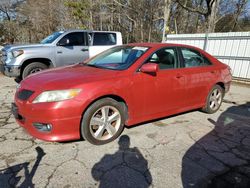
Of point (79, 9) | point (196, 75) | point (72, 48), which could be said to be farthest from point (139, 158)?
point (79, 9)

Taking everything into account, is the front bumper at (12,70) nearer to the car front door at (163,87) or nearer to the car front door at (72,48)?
the car front door at (72,48)

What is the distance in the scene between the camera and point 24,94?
9.99 feet

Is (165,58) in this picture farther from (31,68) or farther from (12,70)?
(12,70)

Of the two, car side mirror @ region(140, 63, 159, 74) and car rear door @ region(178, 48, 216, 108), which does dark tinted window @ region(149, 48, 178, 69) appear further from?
car side mirror @ region(140, 63, 159, 74)

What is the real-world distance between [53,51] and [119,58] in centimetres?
355

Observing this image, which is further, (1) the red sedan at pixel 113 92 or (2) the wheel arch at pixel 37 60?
(2) the wheel arch at pixel 37 60

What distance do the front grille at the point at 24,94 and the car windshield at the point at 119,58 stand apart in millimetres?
1282

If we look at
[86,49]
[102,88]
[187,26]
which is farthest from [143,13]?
[102,88]

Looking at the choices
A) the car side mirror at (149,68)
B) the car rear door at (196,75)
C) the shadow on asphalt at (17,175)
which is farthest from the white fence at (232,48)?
the shadow on asphalt at (17,175)

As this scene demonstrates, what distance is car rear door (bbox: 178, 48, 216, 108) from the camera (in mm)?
4078

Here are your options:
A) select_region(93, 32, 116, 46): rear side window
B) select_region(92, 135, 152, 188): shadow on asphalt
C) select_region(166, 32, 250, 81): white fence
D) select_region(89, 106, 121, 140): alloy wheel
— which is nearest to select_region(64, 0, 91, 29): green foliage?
select_region(93, 32, 116, 46): rear side window

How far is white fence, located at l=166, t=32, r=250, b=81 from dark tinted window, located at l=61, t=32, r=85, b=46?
555 centimetres

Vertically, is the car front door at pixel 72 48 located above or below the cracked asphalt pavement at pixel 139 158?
above

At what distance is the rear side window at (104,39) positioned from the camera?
782cm
